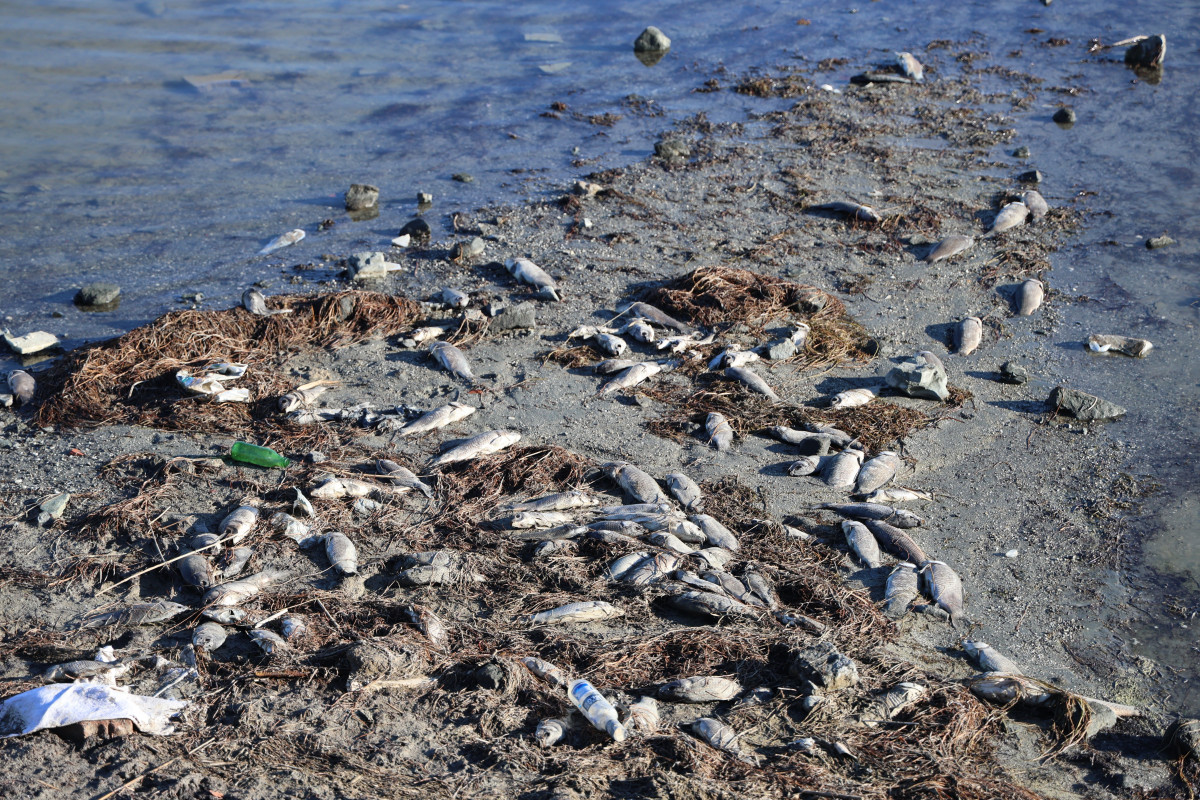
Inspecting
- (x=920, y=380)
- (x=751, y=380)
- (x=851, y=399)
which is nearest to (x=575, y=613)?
(x=751, y=380)

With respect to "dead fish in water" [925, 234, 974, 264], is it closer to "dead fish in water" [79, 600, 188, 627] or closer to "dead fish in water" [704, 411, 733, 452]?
"dead fish in water" [704, 411, 733, 452]

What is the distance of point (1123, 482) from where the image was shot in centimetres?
724

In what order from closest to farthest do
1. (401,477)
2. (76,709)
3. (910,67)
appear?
(76,709)
(401,477)
(910,67)

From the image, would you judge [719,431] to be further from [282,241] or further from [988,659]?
[282,241]

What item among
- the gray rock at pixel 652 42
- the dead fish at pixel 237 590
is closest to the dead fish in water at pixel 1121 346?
the dead fish at pixel 237 590

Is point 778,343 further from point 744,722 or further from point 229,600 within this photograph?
point 229,600

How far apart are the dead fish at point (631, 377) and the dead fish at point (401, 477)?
1.97 metres

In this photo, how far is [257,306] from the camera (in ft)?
29.3

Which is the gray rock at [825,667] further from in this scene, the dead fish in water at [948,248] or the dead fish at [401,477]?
the dead fish in water at [948,248]

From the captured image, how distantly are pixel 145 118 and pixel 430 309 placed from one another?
774cm

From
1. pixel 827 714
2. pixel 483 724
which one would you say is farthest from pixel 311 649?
pixel 827 714

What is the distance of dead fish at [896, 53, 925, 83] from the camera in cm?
1483

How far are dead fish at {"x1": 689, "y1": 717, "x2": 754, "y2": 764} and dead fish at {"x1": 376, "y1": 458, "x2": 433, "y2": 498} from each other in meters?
2.71

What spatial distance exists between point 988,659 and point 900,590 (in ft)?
2.22
